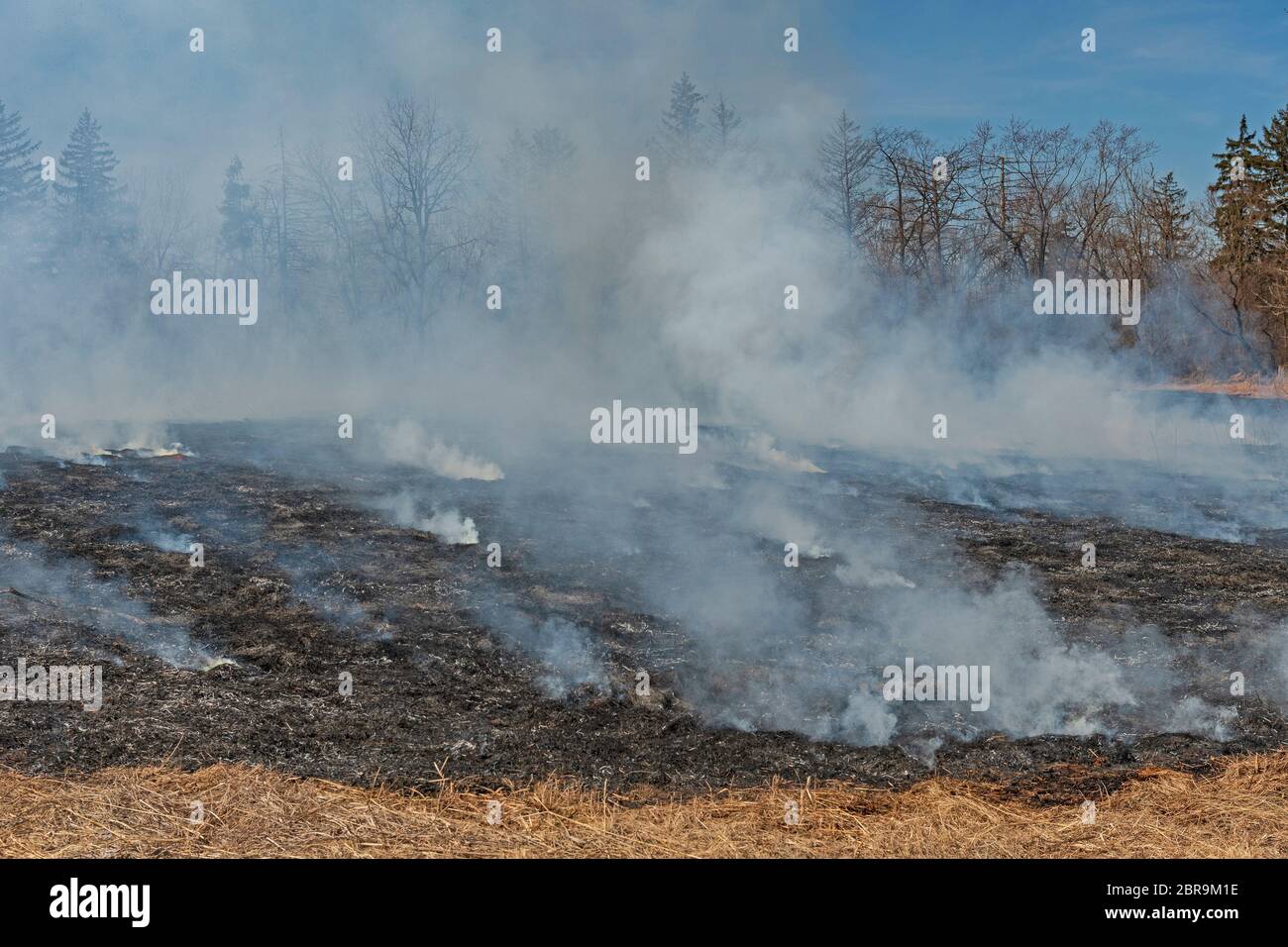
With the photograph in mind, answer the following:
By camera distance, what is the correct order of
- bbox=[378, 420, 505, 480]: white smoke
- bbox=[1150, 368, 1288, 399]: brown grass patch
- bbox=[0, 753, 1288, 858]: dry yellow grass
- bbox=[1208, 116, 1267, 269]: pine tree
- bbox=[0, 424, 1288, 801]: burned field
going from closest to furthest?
1. bbox=[0, 753, 1288, 858]: dry yellow grass
2. bbox=[0, 424, 1288, 801]: burned field
3. bbox=[378, 420, 505, 480]: white smoke
4. bbox=[1150, 368, 1288, 399]: brown grass patch
5. bbox=[1208, 116, 1267, 269]: pine tree

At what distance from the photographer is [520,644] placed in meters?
7.73

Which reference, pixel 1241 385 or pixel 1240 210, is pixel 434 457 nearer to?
pixel 1241 385

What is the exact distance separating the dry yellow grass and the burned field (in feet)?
0.79

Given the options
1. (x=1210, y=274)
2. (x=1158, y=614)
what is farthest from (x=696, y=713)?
(x=1210, y=274)

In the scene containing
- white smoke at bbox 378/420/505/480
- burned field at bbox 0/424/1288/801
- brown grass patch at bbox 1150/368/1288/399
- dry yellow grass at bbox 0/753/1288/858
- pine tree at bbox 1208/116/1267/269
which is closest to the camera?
dry yellow grass at bbox 0/753/1288/858

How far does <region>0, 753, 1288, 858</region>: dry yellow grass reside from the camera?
4.70m

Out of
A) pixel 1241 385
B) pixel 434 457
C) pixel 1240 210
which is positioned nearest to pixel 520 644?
pixel 434 457

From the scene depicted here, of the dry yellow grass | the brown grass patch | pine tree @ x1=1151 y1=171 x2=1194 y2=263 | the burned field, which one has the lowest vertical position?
the dry yellow grass

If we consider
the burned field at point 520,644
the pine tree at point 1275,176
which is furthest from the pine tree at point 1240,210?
the burned field at point 520,644

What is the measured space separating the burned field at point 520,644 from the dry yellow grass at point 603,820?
24 centimetres

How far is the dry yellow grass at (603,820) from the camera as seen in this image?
470cm

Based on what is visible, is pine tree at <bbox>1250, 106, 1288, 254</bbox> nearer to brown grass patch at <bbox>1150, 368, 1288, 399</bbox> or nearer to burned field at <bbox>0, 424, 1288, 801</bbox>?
brown grass patch at <bbox>1150, 368, 1288, 399</bbox>

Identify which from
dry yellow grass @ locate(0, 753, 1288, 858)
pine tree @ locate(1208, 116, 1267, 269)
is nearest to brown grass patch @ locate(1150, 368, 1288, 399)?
pine tree @ locate(1208, 116, 1267, 269)

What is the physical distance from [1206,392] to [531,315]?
24476mm
